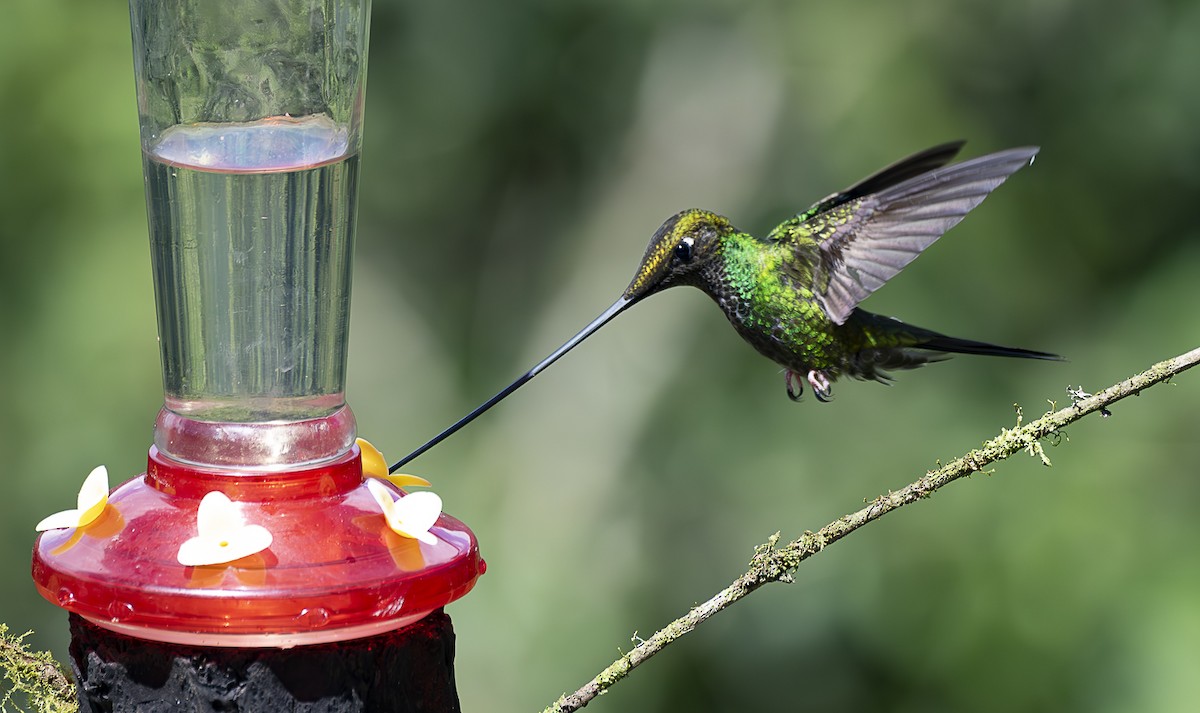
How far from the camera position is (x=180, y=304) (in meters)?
1.77

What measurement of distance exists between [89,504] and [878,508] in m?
0.86

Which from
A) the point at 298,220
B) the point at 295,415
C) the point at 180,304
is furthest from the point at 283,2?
the point at 295,415

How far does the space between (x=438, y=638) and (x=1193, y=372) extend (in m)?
3.91

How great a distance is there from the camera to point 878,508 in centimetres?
150

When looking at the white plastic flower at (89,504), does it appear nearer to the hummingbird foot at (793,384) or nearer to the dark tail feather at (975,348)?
the dark tail feather at (975,348)

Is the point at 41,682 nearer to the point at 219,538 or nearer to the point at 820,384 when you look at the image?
the point at 219,538

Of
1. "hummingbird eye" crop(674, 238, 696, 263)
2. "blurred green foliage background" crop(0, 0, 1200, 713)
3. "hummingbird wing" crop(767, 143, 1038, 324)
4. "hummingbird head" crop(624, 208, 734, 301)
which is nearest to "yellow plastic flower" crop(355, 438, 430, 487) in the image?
"hummingbird head" crop(624, 208, 734, 301)

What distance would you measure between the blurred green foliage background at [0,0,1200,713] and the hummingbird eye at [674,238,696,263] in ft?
8.45

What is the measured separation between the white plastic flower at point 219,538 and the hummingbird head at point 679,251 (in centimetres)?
91

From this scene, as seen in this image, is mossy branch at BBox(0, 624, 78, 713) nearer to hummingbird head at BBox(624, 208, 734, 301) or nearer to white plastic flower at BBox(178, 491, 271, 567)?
white plastic flower at BBox(178, 491, 271, 567)

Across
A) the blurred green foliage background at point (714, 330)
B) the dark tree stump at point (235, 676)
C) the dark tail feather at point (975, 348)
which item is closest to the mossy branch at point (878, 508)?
the dark tree stump at point (235, 676)

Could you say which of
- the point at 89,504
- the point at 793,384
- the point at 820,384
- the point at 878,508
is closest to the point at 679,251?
the point at 820,384

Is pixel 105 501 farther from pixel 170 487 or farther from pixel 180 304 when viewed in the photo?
pixel 180 304

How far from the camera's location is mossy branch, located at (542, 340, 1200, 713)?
149cm
